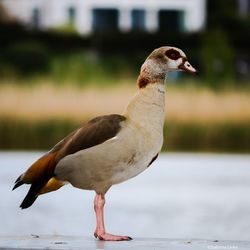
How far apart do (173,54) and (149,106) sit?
0.80 feet

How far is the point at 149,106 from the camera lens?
168 inches

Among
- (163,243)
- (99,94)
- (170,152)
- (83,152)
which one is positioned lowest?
(170,152)

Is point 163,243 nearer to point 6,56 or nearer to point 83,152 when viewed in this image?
point 83,152

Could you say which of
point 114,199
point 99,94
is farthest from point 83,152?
point 99,94

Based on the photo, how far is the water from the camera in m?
7.84

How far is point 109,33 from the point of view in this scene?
1898 cm

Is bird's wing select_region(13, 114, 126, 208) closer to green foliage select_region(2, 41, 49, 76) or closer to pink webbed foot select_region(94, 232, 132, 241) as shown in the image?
pink webbed foot select_region(94, 232, 132, 241)

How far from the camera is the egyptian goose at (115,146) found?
4.21 meters

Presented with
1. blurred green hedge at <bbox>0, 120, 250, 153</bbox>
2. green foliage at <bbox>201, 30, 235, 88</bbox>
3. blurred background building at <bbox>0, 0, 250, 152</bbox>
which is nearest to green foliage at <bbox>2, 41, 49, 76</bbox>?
blurred background building at <bbox>0, 0, 250, 152</bbox>

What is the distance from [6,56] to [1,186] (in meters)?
7.49

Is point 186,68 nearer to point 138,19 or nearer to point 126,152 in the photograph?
point 126,152

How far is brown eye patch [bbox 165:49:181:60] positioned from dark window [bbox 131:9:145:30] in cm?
1457

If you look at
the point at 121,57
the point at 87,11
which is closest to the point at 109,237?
the point at 121,57

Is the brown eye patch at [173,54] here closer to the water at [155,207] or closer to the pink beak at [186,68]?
the pink beak at [186,68]
